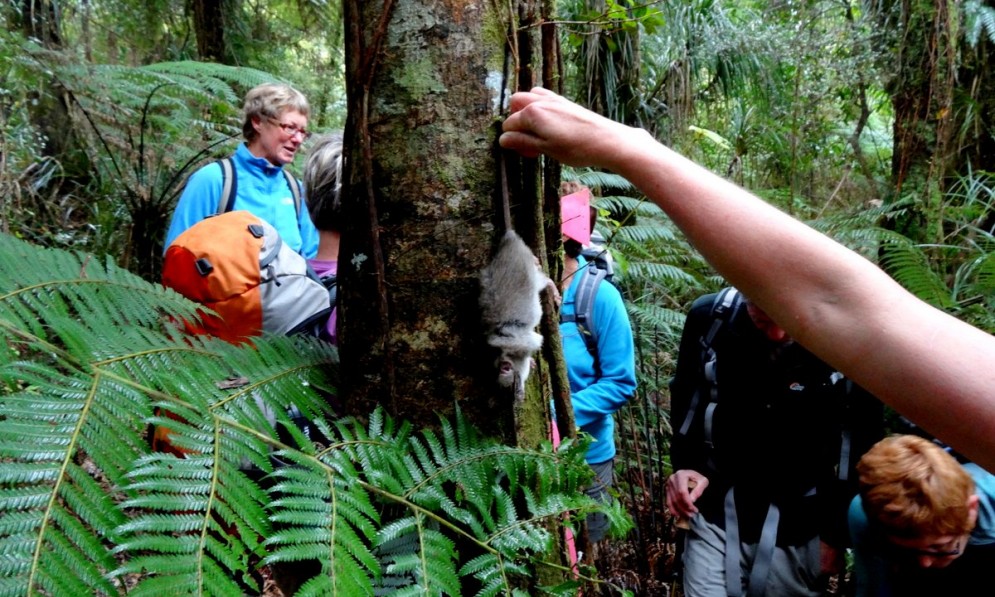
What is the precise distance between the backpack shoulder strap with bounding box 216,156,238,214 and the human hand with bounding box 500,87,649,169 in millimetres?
2268

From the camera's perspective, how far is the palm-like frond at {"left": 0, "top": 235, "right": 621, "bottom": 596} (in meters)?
0.81

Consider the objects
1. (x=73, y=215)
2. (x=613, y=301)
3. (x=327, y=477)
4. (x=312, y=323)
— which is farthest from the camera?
(x=73, y=215)

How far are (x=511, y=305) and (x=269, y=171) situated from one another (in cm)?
259

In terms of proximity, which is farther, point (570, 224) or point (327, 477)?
point (570, 224)

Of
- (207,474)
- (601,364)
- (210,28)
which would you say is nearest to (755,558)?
(601,364)

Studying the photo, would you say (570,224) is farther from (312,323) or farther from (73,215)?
(73,215)

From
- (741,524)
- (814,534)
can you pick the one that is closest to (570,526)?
(741,524)

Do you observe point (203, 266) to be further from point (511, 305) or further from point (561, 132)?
point (561, 132)

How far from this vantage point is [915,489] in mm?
2225

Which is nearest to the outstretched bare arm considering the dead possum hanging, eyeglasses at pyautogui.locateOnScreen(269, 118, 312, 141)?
the dead possum hanging

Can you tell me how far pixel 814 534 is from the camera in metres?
2.57

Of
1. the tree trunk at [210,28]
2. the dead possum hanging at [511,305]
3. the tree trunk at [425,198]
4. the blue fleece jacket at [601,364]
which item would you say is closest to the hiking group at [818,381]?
the tree trunk at [425,198]

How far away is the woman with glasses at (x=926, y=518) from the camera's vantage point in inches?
86.2

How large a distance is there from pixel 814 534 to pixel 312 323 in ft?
7.36
